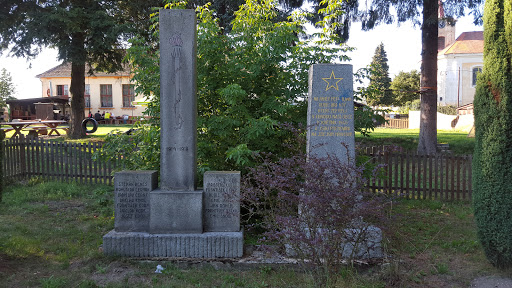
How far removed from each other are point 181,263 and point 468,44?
55.6 metres

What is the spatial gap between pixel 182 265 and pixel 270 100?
3.02 metres

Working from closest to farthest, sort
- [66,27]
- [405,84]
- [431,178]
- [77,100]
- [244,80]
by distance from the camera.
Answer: [244,80], [431,178], [66,27], [77,100], [405,84]

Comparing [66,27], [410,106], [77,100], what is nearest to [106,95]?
[77,100]

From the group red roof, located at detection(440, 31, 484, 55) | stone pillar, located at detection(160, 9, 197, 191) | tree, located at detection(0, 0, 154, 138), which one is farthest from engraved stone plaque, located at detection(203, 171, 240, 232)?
red roof, located at detection(440, 31, 484, 55)

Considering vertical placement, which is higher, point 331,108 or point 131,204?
point 331,108

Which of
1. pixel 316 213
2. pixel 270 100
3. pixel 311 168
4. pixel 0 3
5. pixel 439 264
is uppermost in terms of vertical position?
pixel 0 3

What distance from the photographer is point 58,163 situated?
11.2m

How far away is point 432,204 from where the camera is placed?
8.95m

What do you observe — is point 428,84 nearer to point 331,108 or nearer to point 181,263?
point 331,108

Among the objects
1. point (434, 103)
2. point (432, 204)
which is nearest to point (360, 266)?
point (432, 204)

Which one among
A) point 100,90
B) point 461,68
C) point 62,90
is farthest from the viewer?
point 62,90

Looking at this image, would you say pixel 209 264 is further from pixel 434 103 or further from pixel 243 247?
pixel 434 103

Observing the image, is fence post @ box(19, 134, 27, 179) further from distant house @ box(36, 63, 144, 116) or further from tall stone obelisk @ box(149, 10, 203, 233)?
distant house @ box(36, 63, 144, 116)

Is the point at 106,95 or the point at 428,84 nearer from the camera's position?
the point at 428,84
